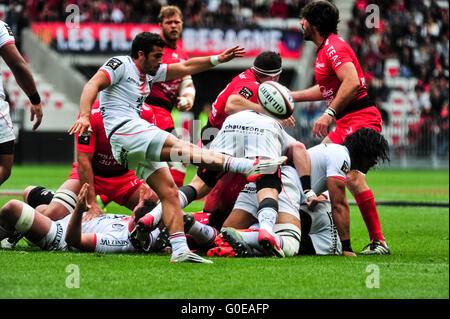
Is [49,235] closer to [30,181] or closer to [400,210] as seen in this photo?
[400,210]

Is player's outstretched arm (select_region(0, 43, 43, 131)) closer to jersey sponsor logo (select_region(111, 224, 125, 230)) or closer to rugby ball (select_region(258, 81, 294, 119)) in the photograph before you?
jersey sponsor logo (select_region(111, 224, 125, 230))

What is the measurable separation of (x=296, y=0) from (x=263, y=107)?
22822 millimetres

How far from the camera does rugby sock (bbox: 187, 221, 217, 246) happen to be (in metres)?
6.73

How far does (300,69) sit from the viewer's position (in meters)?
28.3

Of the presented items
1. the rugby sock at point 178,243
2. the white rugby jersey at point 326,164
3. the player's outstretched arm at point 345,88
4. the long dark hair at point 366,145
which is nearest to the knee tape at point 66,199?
the rugby sock at point 178,243

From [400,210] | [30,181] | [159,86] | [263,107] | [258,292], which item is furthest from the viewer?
[30,181]

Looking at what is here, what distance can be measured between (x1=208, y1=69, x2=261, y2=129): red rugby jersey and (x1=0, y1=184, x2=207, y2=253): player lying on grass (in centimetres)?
161

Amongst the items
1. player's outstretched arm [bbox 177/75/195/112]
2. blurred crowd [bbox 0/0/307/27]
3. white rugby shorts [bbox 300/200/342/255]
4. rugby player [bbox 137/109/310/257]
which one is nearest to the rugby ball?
rugby player [bbox 137/109/310/257]

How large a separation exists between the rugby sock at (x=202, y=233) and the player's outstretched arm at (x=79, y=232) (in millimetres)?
876

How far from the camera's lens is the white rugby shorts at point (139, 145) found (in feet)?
19.7

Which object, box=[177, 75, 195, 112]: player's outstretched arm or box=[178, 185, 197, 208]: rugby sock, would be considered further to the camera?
box=[177, 75, 195, 112]: player's outstretched arm

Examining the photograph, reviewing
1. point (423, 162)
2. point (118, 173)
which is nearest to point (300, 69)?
point (423, 162)

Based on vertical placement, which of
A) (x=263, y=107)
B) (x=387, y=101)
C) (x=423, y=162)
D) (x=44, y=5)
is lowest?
(x=423, y=162)

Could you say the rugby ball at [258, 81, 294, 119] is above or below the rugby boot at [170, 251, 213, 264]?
above
